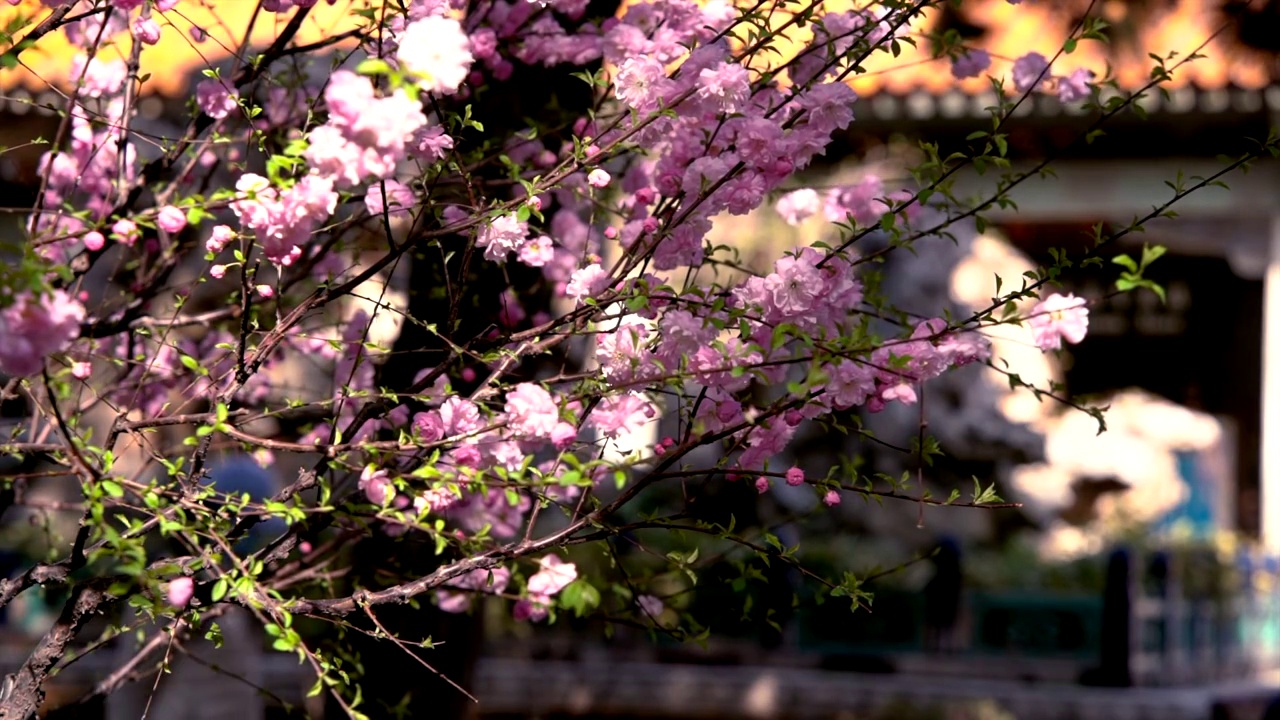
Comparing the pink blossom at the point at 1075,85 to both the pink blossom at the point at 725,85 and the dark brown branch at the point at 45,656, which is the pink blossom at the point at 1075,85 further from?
the dark brown branch at the point at 45,656

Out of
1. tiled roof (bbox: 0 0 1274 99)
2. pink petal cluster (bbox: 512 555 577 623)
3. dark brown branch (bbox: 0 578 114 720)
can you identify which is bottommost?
dark brown branch (bbox: 0 578 114 720)

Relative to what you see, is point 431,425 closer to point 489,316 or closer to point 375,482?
point 375,482

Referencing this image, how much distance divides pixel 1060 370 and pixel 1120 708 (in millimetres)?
7167

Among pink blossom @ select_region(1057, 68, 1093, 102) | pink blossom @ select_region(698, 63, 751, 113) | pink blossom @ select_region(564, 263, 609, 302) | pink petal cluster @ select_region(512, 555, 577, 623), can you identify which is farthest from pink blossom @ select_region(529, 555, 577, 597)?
pink blossom @ select_region(1057, 68, 1093, 102)

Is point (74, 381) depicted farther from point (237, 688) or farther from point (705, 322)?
point (237, 688)

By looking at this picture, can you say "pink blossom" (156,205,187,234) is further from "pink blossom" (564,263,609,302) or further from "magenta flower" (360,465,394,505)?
"pink blossom" (564,263,609,302)

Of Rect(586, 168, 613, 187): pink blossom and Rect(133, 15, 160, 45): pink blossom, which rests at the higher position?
Rect(133, 15, 160, 45): pink blossom

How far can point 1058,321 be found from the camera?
3.06 metres

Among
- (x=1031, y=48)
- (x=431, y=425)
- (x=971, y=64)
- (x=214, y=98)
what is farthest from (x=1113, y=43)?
(x=431, y=425)

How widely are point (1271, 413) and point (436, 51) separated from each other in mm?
13113

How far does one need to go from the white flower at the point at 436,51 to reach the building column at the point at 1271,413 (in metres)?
12.5

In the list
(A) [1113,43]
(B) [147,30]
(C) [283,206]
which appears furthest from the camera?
(A) [1113,43]

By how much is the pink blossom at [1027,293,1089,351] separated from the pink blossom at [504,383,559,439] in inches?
37.7

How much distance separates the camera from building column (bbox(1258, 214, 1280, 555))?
13.6 metres
